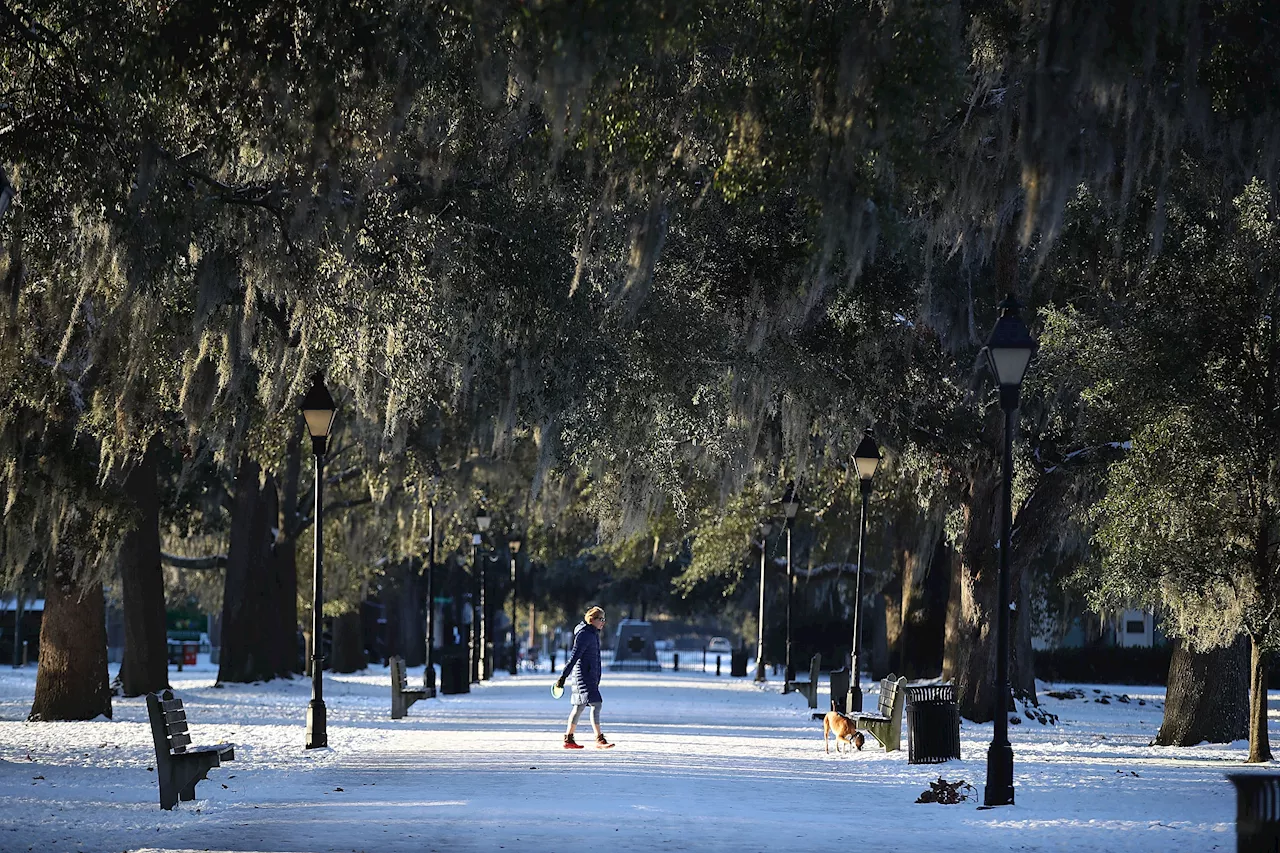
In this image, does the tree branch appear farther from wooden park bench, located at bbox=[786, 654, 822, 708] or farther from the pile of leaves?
the pile of leaves

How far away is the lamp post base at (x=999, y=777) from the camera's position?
601 inches

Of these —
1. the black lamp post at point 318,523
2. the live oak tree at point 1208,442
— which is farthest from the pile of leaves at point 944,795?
the black lamp post at point 318,523

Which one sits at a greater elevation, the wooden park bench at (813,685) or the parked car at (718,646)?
the wooden park bench at (813,685)

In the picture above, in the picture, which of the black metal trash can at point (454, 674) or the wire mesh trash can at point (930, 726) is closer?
the wire mesh trash can at point (930, 726)

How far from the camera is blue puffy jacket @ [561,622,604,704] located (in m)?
21.8

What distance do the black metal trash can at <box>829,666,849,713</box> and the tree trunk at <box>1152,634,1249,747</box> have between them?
648 centimetres

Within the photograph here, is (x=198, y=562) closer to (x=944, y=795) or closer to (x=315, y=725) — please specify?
(x=315, y=725)

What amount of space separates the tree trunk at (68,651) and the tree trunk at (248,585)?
483 inches

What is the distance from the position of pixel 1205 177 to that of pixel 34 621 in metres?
47.9

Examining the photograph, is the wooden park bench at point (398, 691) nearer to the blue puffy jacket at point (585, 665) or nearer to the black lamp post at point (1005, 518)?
the blue puffy jacket at point (585, 665)

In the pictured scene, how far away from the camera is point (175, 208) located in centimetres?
1582

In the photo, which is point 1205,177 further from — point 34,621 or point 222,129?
point 34,621

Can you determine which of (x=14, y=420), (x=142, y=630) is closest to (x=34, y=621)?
(x=142, y=630)

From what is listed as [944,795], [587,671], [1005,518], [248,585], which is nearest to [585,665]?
[587,671]
